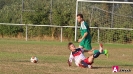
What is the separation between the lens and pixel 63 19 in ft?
107

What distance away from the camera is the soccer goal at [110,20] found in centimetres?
2923

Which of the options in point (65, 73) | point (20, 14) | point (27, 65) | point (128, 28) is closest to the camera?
point (65, 73)

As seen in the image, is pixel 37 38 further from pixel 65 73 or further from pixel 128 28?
pixel 65 73

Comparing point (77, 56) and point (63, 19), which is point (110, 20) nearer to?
point (63, 19)

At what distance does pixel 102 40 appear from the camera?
2962 centimetres

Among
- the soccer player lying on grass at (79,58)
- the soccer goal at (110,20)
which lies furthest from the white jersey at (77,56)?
the soccer goal at (110,20)

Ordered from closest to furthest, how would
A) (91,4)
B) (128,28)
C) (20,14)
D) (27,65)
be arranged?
1. (27,65)
2. (128,28)
3. (91,4)
4. (20,14)

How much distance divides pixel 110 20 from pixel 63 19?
439 centimetres

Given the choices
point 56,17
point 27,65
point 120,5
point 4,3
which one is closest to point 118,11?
point 120,5

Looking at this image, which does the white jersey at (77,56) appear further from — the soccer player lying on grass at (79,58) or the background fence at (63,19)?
the background fence at (63,19)

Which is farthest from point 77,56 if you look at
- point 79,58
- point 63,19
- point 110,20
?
point 63,19

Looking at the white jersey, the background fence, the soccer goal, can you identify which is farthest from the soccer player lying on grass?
the background fence

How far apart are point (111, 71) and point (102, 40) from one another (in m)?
16.3

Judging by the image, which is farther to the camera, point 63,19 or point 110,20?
point 63,19
